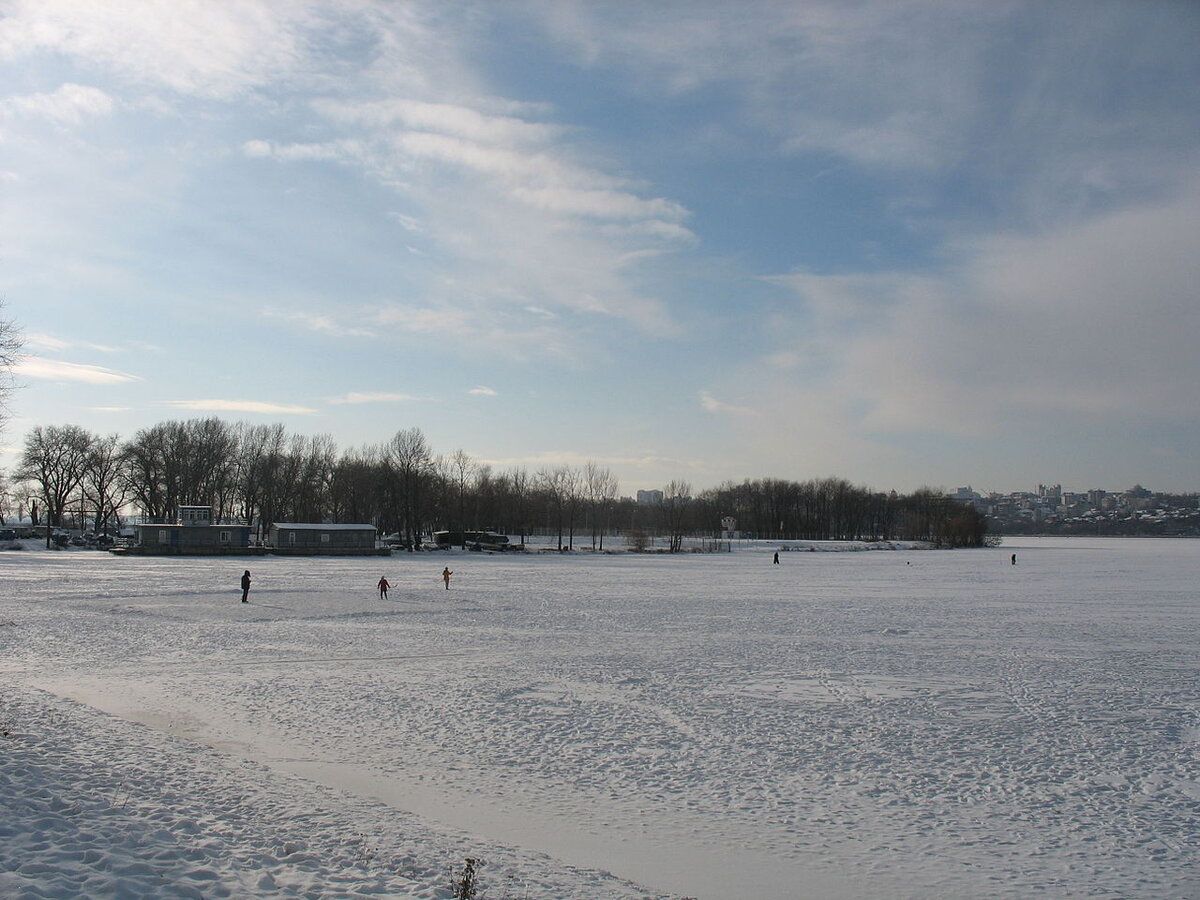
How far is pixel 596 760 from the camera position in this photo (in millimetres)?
12836

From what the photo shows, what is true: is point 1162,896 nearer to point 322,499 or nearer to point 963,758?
point 963,758

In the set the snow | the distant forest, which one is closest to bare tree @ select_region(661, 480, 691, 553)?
the distant forest

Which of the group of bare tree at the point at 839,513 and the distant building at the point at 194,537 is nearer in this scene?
the distant building at the point at 194,537

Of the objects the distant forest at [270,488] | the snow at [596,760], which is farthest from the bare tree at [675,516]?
the snow at [596,760]

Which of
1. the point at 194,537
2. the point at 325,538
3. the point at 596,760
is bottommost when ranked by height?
the point at 596,760

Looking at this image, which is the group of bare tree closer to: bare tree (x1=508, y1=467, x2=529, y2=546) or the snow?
bare tree (x1=508, y1=467, x2=529, y2=546)

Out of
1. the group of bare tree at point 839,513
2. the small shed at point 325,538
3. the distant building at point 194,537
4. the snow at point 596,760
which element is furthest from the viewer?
the group of bare tree at point 839,513

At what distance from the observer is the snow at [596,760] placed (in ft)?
28.9

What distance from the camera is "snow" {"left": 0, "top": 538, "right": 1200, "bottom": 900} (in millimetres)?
8797

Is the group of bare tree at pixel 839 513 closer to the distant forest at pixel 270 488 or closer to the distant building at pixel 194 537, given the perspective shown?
the distant forest at pixel 270 488

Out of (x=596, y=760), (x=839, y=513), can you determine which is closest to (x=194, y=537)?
(x=596, y=760)

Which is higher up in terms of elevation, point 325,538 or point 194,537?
point 194,537

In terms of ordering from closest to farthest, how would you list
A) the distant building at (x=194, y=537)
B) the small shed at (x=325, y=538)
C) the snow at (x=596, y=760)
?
the snow at (x=596, y=760) → the distant building at (x=194, y=537) → the small shed at (x=325, y=538)

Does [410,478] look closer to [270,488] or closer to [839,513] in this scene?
[270,488]
